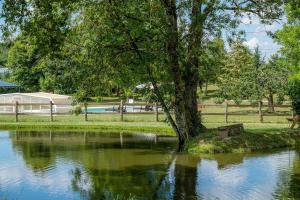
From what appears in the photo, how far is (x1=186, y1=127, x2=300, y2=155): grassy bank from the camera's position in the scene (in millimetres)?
18797

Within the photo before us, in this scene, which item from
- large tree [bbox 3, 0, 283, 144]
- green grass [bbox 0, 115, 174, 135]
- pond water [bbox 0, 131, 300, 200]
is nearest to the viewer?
pond water [bbox 0, 131, 300, 200]

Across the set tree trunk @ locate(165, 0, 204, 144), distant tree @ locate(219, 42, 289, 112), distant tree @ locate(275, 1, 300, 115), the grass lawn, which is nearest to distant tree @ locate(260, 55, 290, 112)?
distant tree @ locate(219, 42, 289, 112)

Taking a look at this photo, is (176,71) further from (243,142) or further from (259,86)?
(259,86)

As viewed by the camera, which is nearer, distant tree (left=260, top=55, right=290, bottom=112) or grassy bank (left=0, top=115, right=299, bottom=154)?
grassy bank (left=0, top=115, right=299, bottom=154)

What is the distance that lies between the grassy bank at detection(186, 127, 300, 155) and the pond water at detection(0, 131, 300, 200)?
0.80 m

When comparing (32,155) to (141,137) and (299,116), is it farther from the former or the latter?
(299,116)

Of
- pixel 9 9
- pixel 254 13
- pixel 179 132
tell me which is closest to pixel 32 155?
pixel 179 132

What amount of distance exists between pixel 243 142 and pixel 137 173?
6367 millimetres

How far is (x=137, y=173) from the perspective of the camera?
48.3ft

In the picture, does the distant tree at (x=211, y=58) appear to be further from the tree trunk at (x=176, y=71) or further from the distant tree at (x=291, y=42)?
the distant tree at (x=291, y=42)

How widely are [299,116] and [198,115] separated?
18.1ft

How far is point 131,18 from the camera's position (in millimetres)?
16703

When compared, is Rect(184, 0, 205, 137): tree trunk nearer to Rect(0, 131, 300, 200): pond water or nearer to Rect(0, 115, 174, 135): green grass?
Rect(0, 131, 300, 200): pond water

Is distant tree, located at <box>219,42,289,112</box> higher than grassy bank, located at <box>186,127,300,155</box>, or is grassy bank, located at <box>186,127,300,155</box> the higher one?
distant tree, located at <box>219,42,289,112</box>
